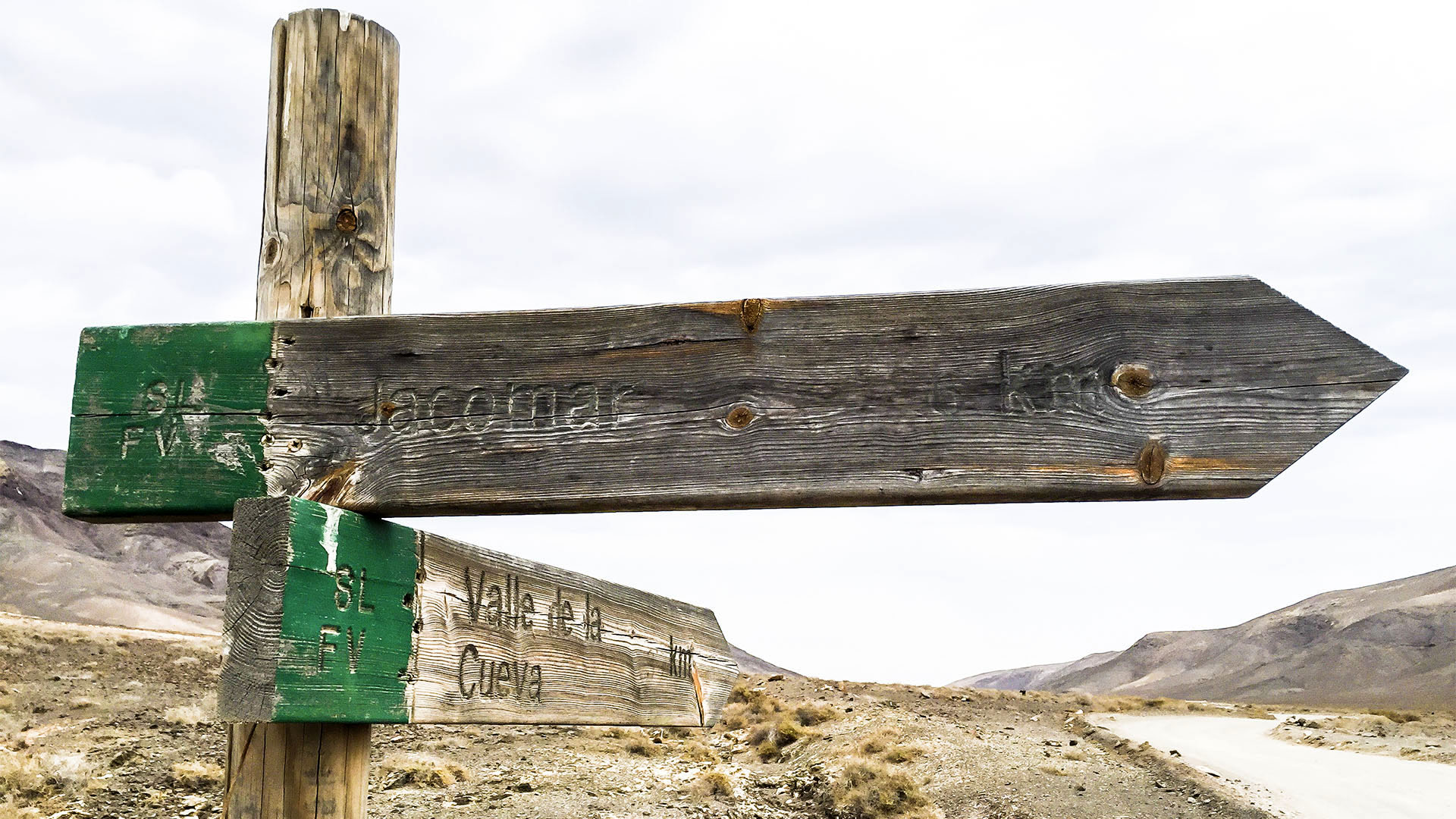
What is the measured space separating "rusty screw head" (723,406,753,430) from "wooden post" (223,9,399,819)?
1.30 meters

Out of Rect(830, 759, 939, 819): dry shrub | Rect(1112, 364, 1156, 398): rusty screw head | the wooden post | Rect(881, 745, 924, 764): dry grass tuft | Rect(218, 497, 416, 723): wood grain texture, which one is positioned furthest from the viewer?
Rect(881, 745, 924, 764): dry grass tuft

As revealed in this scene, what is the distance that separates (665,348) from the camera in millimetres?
2357

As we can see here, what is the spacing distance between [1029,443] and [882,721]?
53.5 ft

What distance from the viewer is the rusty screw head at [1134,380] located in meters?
2.23

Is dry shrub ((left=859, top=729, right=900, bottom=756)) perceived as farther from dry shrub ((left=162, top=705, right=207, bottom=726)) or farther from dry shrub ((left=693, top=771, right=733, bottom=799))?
dry shrub ((left=162, top=705, right=207, bottom=726))

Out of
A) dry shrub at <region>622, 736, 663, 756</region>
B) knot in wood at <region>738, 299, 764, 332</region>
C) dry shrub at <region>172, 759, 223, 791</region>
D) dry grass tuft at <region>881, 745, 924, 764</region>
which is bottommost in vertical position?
dry grass tuft at <region>881, 745, 924, 764</region>

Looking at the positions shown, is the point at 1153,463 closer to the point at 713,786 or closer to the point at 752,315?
the point at 752,315

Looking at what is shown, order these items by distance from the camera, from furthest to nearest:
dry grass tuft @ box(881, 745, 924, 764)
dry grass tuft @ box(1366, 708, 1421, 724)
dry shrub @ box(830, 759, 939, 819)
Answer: dry grass tuft @ box(1366, 708, 1421, 724) → dry grass tuft @ box(881, 745, 924, 764) → dry shrub @ box(830, 759, 939, 819)

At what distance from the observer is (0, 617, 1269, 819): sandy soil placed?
11.7 metres

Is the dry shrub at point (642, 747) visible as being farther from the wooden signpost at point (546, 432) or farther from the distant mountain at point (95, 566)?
the distant mountain at point (95, 566)

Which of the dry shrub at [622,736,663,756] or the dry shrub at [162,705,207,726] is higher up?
the dry shrub at [162,705,207,726]

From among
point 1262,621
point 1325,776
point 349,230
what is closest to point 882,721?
point 1325,776

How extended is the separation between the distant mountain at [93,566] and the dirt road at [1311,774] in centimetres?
5297

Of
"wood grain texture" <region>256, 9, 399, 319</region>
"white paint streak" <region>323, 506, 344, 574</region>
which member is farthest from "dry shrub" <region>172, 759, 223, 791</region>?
"white paint streak" <region>323, 506, 344, 574</region>
